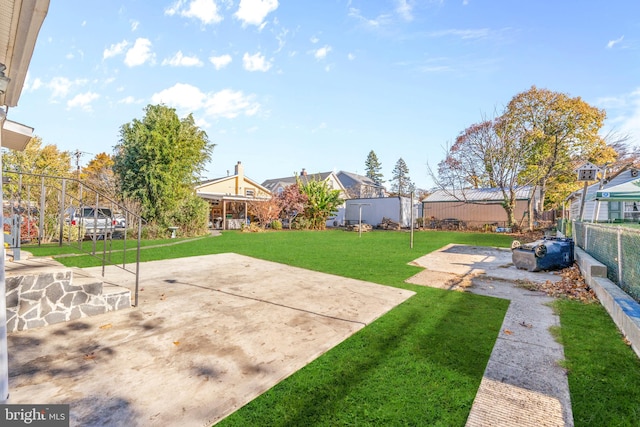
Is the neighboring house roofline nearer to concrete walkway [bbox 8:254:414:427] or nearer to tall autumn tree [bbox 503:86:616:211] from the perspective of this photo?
tall autumn tree [bbox 503:86:616:211]

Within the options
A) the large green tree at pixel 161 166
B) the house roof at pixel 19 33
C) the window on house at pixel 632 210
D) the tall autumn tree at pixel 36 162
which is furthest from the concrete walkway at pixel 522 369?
the tall autumn tree at pixel 36 162

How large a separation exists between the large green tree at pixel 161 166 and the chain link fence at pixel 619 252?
16910mm

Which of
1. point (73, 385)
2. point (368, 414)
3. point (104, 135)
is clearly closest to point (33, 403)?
point (73, 385)

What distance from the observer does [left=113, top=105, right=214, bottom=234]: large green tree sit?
1527 centimetres

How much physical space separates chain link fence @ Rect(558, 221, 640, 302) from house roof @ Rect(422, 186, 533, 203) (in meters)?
17.9

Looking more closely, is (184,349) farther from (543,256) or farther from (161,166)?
(161,166)

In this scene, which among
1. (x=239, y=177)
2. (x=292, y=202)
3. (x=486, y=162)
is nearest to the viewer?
(x=486, y=162)

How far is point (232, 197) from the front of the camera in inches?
900

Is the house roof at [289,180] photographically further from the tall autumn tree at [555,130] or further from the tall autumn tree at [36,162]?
the tall autumn tree at [555,130]

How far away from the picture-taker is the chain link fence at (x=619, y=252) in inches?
165

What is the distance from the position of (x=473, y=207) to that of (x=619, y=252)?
2167 cm

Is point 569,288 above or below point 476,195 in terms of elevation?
below

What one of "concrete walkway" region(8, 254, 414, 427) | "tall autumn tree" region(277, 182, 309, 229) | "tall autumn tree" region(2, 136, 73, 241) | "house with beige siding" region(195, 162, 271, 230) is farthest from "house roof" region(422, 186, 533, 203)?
"tall autumn tree" region(2, 136, 73, 241)

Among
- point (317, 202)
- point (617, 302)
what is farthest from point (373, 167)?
point (617, 302)
